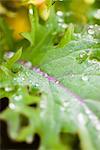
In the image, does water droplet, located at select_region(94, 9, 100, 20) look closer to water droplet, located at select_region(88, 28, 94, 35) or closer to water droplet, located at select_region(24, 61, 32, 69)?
water droplet, located at select_region(88, 28, 94, 35)

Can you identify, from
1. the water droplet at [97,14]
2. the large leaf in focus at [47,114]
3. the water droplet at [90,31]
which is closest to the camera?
the large leaf in focus at [47,114]

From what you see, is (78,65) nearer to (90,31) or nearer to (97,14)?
(90,31)

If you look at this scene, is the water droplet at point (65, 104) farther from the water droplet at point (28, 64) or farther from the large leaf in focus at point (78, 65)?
the water droplet at point (28, 64)

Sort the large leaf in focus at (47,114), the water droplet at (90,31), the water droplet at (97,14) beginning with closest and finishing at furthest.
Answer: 1. the large leaf in focus at (47,114)
2. the water droplet at (90,31)
3. the water droplet at (97,14)

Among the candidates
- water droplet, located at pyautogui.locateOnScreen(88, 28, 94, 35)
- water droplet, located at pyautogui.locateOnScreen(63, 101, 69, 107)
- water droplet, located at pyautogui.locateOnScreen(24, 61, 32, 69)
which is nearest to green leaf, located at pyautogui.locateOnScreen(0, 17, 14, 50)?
water droplet, located at pyautogui.locateOnScreen(24, 61, 32, 69)

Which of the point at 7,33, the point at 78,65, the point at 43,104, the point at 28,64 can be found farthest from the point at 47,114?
the point at 7,33

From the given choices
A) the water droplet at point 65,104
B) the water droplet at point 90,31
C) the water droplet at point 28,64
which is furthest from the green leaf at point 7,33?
the water droplet at point 65,104

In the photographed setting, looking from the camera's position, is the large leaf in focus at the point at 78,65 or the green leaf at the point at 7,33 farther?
the green leaf at the point at 7,33
